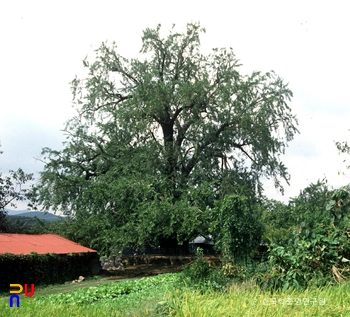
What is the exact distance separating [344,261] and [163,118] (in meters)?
17.9

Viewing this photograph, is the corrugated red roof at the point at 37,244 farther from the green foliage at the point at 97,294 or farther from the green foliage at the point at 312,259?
the green foliage at the point at 312,259

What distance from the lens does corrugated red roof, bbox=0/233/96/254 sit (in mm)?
18969

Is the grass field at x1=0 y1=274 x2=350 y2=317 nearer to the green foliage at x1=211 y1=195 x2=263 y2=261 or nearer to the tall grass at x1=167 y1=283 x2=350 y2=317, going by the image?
the tall grass at x1=167 y1=283 x2=350 y2=317

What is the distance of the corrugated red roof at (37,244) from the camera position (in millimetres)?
18969

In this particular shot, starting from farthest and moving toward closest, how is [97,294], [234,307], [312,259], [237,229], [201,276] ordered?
[237,229] → [97,294] → [201,276] → [312,259] → [234,307]

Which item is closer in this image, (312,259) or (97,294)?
(312,259)

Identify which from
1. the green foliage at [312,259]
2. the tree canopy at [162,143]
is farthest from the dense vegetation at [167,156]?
the green foliage at [312,259]

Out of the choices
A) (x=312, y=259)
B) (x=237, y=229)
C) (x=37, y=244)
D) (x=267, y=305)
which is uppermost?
(x=237, y=229)

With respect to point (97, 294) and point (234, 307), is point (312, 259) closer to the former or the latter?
point (234, 307)

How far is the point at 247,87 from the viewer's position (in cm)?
2459

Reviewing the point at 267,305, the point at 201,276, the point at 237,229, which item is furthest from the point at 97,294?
the point at 237,229

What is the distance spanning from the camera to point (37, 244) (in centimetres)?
2088

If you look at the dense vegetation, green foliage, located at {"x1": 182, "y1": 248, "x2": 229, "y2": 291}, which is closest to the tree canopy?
the dense vegetation

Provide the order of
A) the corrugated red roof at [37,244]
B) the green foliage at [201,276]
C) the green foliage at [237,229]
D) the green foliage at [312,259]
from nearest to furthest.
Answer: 1. the green foliage at [312,259]
2. the green foliage at [201,276]
3. the green foliage at [237,229]
4. the corrugated red roof at [37,244]
